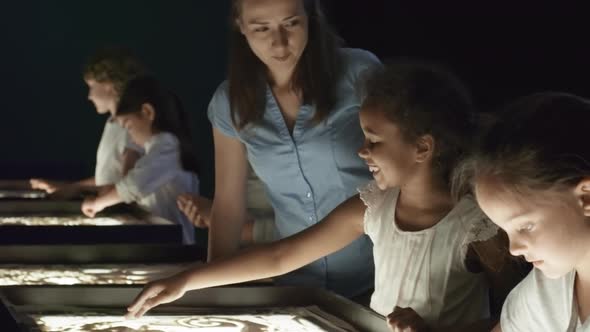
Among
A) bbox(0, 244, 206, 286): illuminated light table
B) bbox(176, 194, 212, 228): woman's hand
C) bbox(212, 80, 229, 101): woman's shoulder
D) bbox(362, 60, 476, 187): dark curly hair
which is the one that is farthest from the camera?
bbox(176, 194, 212, 228): woman's hand

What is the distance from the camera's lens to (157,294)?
1.88m

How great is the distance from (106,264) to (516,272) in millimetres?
1227

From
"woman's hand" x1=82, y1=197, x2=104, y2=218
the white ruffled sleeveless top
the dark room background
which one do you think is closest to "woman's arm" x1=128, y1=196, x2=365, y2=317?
the white ruffled sleeveless top

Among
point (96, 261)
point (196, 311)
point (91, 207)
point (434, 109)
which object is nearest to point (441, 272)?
point (434, 109)

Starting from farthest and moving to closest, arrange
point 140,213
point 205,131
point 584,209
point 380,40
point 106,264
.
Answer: point 205,131, point 380,40, point 140,213, point 106,264, point 584,209

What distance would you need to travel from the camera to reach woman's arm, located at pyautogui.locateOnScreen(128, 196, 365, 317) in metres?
1.95

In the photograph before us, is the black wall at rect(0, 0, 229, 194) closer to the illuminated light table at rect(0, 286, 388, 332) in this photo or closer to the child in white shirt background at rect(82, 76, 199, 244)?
the child in white shirt background at rect(82, 76, 199, 244)

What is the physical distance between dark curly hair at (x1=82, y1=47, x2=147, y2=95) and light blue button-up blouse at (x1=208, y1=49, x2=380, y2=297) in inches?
93.2

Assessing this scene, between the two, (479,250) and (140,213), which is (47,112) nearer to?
(140,213)

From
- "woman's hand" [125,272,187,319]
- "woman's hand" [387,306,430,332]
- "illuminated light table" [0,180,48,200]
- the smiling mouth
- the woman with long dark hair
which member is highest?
the smiling mouth

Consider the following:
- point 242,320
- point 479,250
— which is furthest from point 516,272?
point 242,320

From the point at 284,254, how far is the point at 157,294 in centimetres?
25

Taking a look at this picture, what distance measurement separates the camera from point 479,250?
179 cm

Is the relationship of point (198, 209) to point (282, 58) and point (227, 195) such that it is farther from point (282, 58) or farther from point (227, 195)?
point (282, 58)
